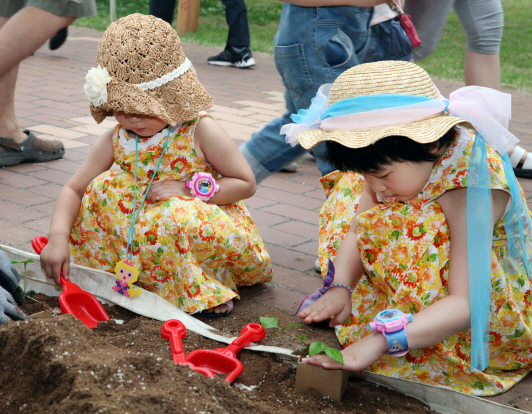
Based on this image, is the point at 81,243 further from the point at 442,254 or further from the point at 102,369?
the point at 442,254

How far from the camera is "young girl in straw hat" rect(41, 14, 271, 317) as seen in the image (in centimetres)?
215

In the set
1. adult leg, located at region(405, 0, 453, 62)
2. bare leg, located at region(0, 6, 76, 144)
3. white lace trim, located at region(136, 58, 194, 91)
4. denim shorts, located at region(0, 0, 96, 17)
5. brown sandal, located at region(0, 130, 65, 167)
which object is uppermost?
adult leg, located at region(405, 0, 453, 62)

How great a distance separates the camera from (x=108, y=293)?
7.45 feet

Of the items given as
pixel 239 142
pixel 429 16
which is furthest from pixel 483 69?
pixel 239 142

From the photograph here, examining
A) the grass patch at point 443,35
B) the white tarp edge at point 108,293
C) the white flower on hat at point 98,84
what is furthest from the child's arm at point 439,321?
the grass patch at point 443,35

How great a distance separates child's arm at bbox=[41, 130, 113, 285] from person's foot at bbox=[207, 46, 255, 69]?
17.9 ft

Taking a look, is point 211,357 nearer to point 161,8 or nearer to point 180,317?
point 180,317

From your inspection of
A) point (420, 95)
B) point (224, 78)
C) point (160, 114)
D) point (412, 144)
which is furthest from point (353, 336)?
point (224, 78)

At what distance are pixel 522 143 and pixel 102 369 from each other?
4.08 meters

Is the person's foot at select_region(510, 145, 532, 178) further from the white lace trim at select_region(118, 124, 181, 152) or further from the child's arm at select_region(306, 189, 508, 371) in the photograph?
the white lace trim at select_region(118, 124, 181, 152)

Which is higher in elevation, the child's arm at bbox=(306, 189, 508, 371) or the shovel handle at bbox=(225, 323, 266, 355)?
the child's arm at bbox=(306, 189, 508, 371)

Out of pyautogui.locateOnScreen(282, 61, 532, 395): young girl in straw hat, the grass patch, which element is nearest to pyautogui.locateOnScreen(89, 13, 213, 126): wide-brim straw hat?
pyautogui.locateOnScreen(282, 61, 532, 395): young girl in straw hat

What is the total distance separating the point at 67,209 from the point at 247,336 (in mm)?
882

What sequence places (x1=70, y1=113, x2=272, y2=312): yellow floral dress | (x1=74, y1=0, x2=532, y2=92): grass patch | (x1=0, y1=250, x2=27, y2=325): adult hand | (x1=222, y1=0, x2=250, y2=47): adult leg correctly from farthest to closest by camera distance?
(x1=74, y1=0, x2=532, y2=92): grass patch, (x1=222, y1=0, x2=250, y2=47): adult leg, (x1=70, y1=113, x2=272, y2=312): yellow floral dress, (x1=0, y1=250, x2=27, y2=325): adult hand
